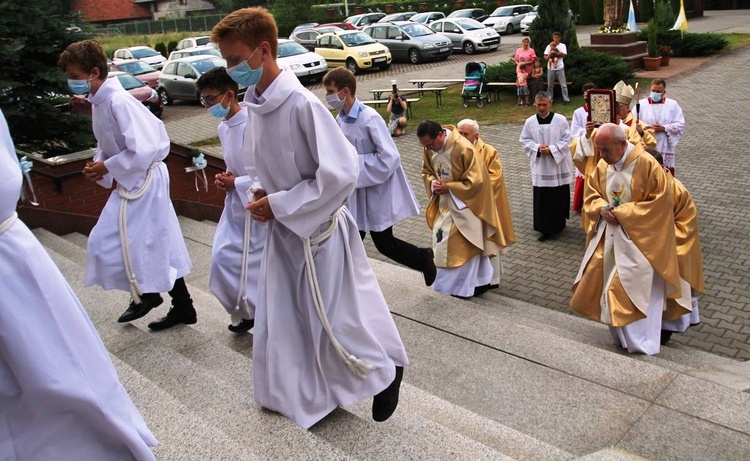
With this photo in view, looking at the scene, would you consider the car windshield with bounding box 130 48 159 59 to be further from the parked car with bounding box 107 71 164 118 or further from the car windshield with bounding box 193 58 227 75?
the parked car with bounding box 107 71 164 118

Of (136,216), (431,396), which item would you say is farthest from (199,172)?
(431,396)

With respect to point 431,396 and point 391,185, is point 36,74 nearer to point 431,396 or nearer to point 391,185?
point 391,185

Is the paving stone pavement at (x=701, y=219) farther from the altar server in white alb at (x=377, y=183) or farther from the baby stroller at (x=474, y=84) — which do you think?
the baby stroller at (x=474, y=84)

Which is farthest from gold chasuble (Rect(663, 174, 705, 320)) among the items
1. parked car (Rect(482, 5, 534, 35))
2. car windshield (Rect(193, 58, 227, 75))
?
parked car (Rect(482, 5, 534, 35))

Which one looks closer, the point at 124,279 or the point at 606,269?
the point at 124,279

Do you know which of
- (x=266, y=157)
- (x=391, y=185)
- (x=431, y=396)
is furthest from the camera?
(x=391, y=185)

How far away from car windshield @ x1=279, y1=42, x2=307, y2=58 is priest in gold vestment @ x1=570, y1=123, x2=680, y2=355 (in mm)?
20599

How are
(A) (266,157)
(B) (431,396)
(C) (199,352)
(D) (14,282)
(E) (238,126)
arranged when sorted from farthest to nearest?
(E) (238,126) → (C) (199,352) → (B) (431,396) → (A) (266,157) → (D) (14,282)

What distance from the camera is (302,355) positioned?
359cm

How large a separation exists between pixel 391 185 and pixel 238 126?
5.99ft

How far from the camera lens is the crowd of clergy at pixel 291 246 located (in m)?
2.66

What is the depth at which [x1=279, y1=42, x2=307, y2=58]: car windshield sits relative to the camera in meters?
25.2

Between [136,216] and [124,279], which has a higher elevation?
[136,216]

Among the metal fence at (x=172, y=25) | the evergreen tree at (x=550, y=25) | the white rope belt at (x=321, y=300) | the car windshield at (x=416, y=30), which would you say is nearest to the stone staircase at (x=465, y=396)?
the white rope belt at (x=321, y=300)
